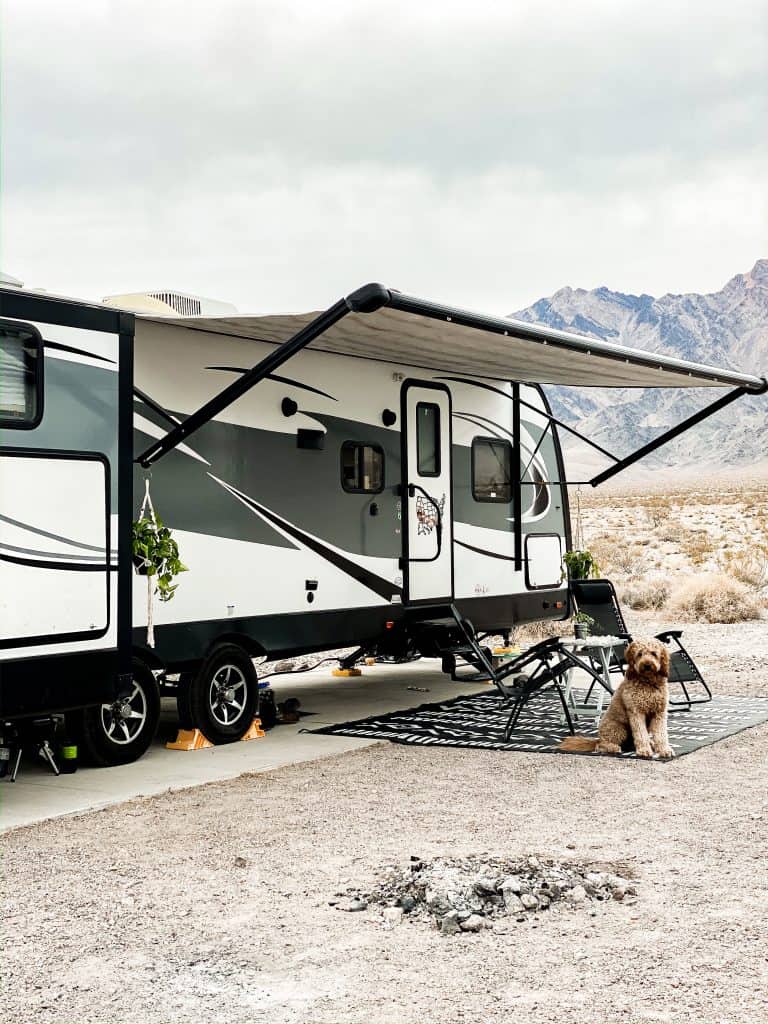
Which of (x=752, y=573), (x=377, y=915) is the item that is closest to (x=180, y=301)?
(x=377, y=915)

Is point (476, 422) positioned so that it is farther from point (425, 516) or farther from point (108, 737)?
point (108, 737)

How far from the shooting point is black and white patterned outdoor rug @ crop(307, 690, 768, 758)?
313 inches

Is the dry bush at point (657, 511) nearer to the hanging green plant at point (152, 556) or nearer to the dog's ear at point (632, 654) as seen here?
the dog's ear at point (632, 654)

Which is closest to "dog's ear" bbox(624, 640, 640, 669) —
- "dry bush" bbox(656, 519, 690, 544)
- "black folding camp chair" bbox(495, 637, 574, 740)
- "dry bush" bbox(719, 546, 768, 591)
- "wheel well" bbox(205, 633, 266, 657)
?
"black folding camp chair" bbox(495, 637, 574, 740)

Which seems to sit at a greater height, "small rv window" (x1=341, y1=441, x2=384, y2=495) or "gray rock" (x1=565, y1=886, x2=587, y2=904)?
"small rv window" (x1=341, y1=441, x2=384, y2=495)

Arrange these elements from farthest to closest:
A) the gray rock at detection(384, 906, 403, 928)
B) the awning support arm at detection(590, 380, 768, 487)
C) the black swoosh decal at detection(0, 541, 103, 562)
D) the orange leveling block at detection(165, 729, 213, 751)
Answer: the awning support arm at detection(590, 380, 768, 487) → the orange leveling block at detection(165, 729, 213, 751) → the black swoosh decal at detection(0, 541, 103, 562) → the gray rock at detection(384, 906, 403, 928)

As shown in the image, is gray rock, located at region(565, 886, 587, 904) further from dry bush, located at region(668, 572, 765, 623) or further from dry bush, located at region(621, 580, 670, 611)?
dry bush, located at region(621, 580, 670, 611)

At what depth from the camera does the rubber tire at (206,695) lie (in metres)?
7.83

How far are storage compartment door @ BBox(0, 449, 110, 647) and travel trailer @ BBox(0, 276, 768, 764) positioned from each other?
1 centimetres

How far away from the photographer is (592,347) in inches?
331

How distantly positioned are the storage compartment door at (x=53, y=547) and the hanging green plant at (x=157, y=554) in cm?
60

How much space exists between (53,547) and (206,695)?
198 centimetres

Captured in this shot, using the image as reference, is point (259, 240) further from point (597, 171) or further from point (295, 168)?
point (597, 171)

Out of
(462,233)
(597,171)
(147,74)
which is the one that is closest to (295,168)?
(147,74)
